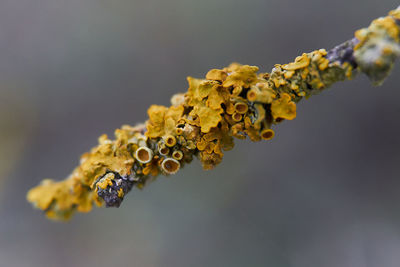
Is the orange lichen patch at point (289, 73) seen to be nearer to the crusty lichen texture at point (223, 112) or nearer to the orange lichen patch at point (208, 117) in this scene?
the crusty lichen texture at point (223, 112)

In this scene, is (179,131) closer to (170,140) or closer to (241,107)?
(170,140)

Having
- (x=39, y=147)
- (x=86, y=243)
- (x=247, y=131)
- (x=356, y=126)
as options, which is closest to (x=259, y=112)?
(x=247, y=131)

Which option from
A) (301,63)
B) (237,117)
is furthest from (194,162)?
(301,63)

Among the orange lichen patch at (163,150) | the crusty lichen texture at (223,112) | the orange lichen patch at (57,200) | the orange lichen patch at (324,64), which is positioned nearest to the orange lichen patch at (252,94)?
the crusty lichen texture at (223,112)

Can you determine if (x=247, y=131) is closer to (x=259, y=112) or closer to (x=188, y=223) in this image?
(x=259, y=112)

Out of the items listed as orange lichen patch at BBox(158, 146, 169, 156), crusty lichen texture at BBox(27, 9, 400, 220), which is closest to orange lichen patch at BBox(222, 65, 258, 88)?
crusty lichen texture at BBox(27, 9, 400, 220)
